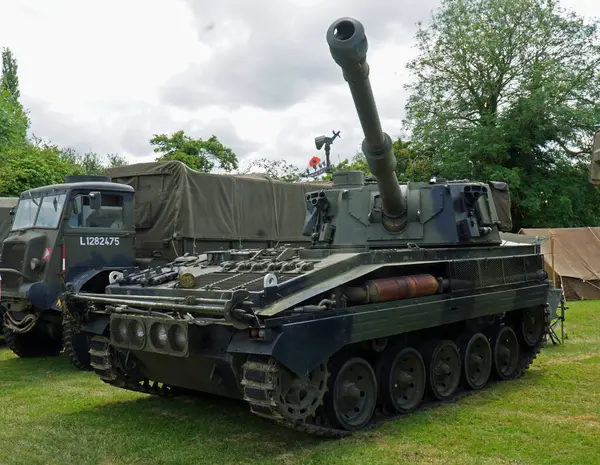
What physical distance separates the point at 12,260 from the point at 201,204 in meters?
3.12

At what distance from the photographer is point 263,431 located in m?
6.83

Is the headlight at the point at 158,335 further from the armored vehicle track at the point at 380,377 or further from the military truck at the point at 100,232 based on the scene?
the military truck at the point at 100,232

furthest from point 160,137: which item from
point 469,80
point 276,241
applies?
point 276,241

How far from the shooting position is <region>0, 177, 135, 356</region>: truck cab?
10.3 m

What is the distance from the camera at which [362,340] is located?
6637mm

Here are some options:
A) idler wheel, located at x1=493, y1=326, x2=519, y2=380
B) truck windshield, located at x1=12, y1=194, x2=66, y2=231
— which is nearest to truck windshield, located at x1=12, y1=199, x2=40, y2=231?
truck windshield, located at x1=12, y1=194, x2=66, y2=231

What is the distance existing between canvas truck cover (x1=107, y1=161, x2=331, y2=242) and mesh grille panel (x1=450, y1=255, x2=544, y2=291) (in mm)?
4981

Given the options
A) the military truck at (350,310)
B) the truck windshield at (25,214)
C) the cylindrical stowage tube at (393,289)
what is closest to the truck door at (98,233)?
the truck windshield at (25,214)

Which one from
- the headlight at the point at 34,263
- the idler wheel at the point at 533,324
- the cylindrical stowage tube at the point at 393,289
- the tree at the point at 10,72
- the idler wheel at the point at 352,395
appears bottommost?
the idler wheel at the point at 352,395

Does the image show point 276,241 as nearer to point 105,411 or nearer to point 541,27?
point 105,411

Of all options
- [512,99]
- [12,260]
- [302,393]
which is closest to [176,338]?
[302,393]

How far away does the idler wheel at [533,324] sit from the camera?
983 centimetres

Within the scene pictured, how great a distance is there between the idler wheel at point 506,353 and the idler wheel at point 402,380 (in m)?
1.79

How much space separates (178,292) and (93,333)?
59.6 inches
